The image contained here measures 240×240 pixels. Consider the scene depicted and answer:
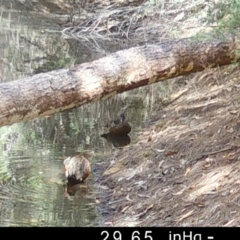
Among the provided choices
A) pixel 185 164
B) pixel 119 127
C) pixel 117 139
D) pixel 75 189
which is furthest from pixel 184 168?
pixel 119 127

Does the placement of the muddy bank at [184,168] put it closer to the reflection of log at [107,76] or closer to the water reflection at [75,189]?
the water reflection at [75,189]

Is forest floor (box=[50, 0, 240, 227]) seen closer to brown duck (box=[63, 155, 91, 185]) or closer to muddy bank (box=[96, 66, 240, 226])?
muddy bank (box=[96, 66, 240, 226])

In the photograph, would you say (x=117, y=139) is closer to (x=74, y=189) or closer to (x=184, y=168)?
(x=74, y=189)

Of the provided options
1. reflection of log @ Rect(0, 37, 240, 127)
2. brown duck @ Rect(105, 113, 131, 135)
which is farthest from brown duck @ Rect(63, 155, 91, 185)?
brown duck @ Rect(105, 113, 131, 135)

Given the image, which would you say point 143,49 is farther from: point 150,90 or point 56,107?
point 150,90

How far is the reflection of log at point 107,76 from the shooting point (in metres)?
3.78

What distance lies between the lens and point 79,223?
3.77m

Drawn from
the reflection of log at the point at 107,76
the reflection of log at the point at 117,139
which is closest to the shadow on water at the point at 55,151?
the reflection of log at the point at 117,139

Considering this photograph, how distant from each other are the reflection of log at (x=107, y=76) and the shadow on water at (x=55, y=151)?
63 cm

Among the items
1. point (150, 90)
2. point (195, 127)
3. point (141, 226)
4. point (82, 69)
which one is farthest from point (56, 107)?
point (150, 90)

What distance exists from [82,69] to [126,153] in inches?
40.8

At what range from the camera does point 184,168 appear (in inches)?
160

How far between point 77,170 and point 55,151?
2.26 ft

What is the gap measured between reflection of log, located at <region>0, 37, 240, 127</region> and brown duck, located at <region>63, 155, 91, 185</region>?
55cm
